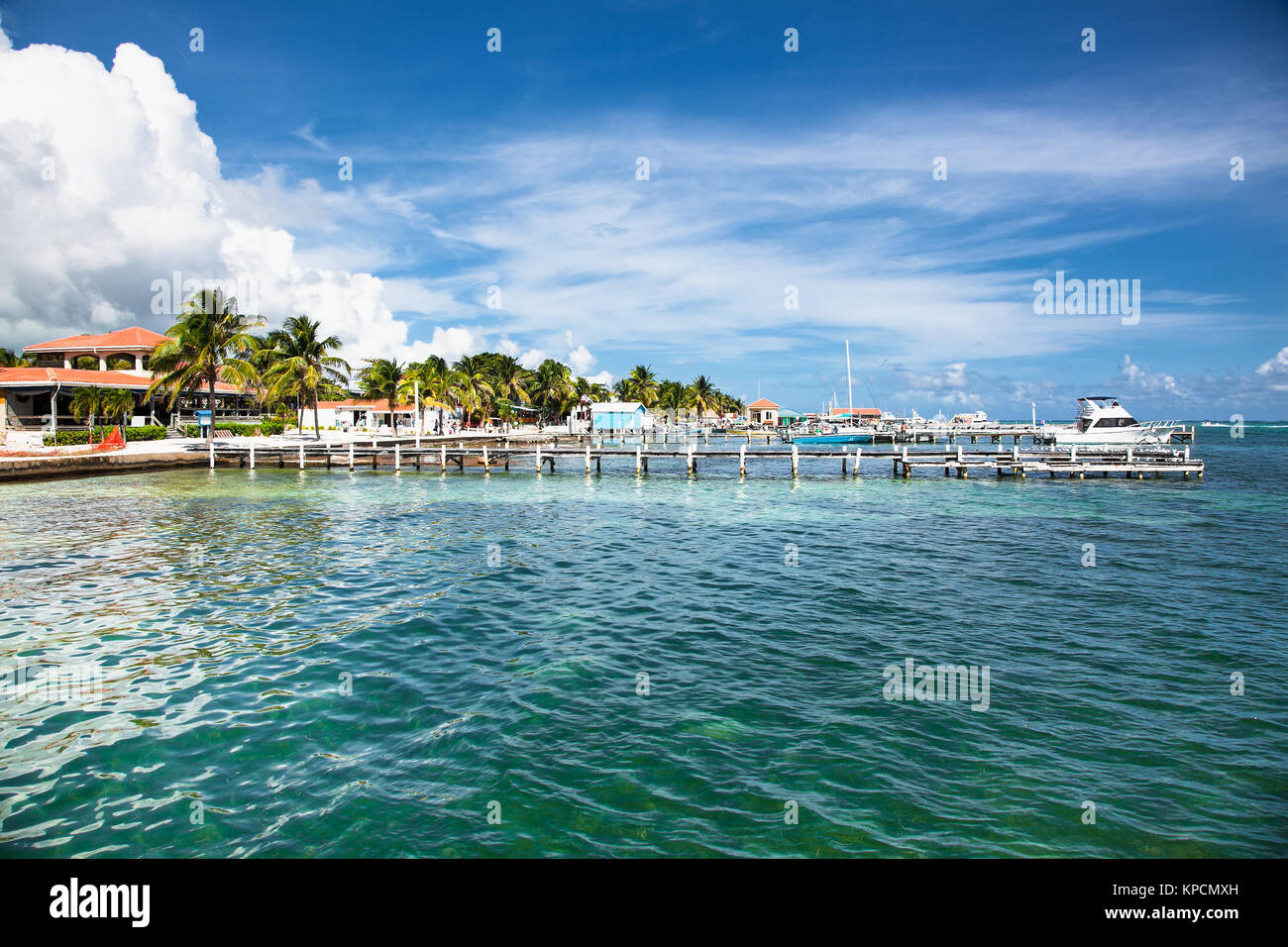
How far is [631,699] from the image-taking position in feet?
29.9

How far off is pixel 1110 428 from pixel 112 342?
78.0 meters

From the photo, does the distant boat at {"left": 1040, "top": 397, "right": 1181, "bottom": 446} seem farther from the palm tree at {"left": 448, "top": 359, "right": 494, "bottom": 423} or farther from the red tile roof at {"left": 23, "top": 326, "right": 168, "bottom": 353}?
the red tile roof at {"left": 23, "top": 326, "right": 168, "bottom": 353}

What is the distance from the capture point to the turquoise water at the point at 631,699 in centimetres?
638

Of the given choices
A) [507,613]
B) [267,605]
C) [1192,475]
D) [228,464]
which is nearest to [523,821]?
[507,613]

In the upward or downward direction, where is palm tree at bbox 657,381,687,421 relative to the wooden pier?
upward

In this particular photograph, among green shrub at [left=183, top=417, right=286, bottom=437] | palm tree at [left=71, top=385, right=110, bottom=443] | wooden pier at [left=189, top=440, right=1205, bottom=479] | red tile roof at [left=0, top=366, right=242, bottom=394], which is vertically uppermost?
red tile roof at [left=0, top=366, right=242, bottom=394]

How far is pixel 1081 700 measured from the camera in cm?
907

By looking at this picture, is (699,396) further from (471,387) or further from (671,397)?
(471,387)

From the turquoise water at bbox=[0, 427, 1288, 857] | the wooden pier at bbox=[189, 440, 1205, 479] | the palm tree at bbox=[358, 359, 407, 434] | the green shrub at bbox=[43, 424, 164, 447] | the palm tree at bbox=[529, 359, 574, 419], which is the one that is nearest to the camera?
the turquoise water at bbox=[0, 427, 1288, 857]

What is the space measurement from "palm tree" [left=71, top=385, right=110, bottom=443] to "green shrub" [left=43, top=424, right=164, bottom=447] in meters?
0.52

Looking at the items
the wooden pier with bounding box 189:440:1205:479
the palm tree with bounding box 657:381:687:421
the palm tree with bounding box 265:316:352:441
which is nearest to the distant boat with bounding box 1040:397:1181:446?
the wooden pier with bounding box 189:440:1205:479

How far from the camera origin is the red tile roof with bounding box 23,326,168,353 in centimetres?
5259
